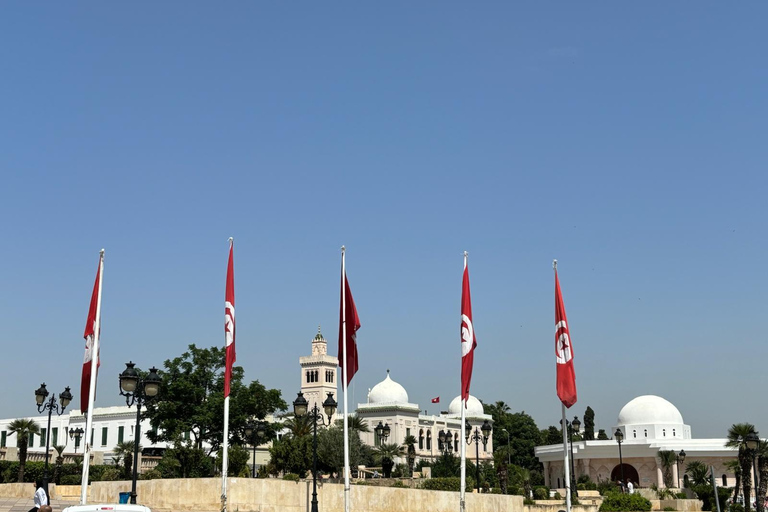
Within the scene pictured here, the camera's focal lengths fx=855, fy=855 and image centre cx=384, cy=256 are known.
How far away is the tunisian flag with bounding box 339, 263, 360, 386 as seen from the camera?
24484 mm

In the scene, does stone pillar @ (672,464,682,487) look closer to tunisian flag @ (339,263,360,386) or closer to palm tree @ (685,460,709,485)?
palm tree @ (685,460,709,485)

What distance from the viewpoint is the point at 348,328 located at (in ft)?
80.9

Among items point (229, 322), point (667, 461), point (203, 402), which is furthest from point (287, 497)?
point (667, 461)

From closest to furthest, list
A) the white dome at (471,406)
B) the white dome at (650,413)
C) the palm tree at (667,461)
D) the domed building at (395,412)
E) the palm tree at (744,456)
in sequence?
the palm tree at (744,456)
the palm tree at (667,461)
the white dome at (650,413)
the domed building at (395,412)
the white dome at (471,406)

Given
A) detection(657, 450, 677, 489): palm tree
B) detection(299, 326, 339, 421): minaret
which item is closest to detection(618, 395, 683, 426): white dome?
detection(657, 450, 677, 489): palm tree

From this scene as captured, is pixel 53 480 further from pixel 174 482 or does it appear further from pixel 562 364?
pixel 562 364

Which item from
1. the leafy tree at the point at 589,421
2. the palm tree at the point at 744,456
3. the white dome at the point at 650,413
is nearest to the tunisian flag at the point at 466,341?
the palm tree at the point at 744,456

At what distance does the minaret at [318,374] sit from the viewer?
11975 centimetres

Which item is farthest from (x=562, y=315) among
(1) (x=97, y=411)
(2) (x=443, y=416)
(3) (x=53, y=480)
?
(2) (x=443, y=416)

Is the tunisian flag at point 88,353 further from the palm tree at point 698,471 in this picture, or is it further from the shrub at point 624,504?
the palm tree at point 698,471

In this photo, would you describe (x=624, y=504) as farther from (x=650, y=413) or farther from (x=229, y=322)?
(x=650, y=413)

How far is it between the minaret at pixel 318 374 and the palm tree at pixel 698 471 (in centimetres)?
5434

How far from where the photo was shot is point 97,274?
24.5m

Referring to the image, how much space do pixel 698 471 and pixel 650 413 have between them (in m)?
25.6
